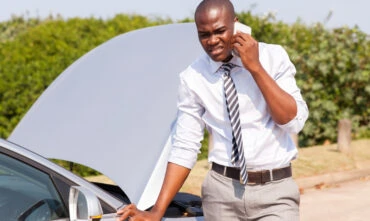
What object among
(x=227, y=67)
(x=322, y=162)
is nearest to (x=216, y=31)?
(x=227, y=67)

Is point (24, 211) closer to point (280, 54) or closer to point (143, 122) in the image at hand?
point (143, 122)

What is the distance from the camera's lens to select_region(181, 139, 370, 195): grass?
36.6 ft

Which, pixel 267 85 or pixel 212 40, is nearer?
pixel 267 85

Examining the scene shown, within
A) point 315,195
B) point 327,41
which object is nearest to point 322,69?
point 327,41

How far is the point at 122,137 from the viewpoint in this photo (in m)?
4.51

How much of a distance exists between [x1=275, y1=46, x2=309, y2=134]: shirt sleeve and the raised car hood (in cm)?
74

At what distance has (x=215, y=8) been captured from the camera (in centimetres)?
378

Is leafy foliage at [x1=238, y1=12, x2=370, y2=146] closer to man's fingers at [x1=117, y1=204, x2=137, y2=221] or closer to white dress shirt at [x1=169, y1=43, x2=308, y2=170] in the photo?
white dress shirt at [x1=169, y1=43, x2=308, y2=170]

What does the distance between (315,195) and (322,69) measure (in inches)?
208

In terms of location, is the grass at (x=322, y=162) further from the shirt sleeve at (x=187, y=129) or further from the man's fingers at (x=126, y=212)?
the man's fingers at (x=126, y=212)

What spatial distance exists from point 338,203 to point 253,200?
5.90 m

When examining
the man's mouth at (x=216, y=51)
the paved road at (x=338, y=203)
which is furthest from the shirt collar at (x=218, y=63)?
the paved road at (x=338, y=203)

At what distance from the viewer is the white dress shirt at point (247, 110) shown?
3.85 m

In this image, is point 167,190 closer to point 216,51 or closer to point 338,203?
point 216,51
